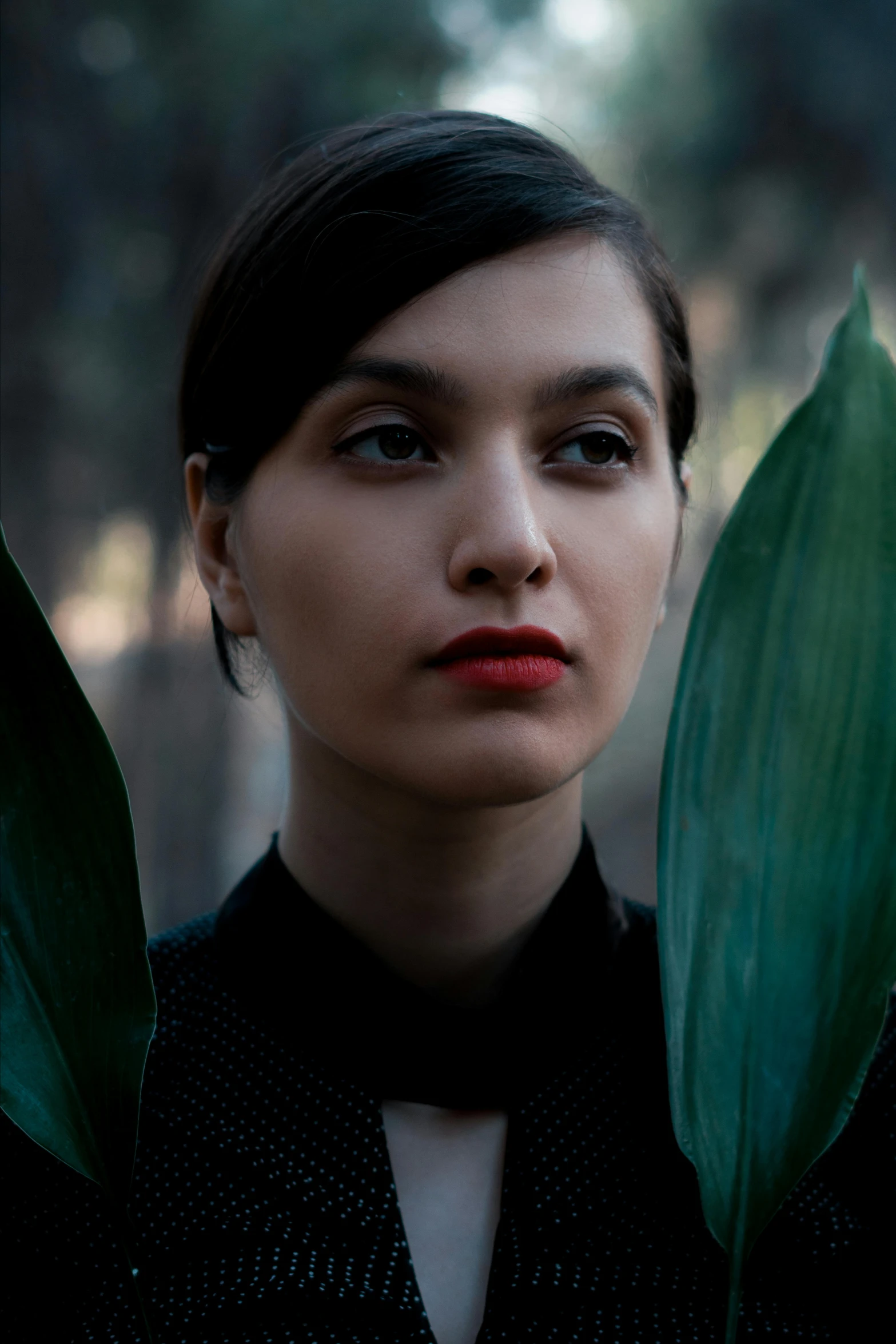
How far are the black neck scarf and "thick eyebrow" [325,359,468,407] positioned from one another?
0.40 metres

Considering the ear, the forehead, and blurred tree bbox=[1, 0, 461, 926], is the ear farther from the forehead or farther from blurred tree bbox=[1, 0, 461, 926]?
blurred tree bbox=[1, 0, 461, 926]

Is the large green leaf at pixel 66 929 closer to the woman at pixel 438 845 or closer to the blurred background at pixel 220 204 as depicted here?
the woman at pixel 438 845

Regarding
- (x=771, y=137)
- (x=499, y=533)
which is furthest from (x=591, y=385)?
(x=771, y=137)

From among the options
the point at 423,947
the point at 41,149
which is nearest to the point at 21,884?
the point at 423,947

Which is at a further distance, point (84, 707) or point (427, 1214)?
point (427, 1214)

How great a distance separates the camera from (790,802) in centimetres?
48

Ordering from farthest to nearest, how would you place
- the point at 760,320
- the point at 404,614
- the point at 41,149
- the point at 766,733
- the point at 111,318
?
the point at 760,320, the point at 111,318, the point at 41,149, the point at 404,614, the point at 766,733

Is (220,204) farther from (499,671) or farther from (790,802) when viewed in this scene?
(790,802)

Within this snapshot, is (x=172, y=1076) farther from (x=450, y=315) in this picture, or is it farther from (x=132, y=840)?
(x=450, y=315)

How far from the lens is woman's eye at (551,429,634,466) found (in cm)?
82

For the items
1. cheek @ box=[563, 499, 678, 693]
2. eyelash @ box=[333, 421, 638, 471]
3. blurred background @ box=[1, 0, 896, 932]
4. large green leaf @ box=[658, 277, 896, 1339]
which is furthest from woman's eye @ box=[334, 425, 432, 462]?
blurred background @ box=[1, 0, 896, 932]

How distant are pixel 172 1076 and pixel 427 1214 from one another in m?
0.22

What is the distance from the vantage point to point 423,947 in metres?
0.91

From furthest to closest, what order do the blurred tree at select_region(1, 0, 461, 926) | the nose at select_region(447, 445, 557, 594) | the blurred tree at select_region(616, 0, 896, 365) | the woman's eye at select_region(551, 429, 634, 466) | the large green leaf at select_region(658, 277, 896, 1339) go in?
1. the blurred tree at select_region(616, 0, 896, 365)
2. the blurred tree at select_region(1, 0, 461, 926)
3. the woman's eye at select_region(551, 429, 634, 466)
4. the nose at select_region(447, 445, 557, 594)
5. the large green leaf at select_region(658, 277, 896, 1339)
